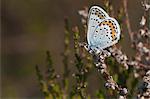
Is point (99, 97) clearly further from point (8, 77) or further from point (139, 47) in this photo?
point (8, 77)

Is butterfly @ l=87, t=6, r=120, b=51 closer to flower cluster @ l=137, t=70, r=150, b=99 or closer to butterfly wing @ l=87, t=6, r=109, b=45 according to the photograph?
butterfly wing @ l=87, t=6, r=109, b=45

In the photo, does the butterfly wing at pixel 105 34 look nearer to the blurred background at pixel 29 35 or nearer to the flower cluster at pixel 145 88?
the flower cluster at pixel 145 88

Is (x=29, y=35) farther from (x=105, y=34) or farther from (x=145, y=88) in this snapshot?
(x=145, y=88)

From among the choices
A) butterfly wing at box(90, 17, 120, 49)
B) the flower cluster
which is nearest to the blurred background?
butterfly wing at box(90, 17, 120, 49)

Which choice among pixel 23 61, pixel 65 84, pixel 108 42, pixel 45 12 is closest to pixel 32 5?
pixel 45 12

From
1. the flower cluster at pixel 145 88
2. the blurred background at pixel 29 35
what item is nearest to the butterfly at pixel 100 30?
the flower cluster at pixel 145 88

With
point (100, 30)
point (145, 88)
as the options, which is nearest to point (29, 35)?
point (100, 30)
